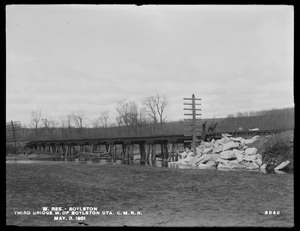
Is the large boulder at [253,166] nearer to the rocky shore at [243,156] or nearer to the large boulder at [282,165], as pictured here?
the rocky shore at [243,156]

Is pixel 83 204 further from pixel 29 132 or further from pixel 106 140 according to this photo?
pixel 29 132

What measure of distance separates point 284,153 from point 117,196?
37.5 feet

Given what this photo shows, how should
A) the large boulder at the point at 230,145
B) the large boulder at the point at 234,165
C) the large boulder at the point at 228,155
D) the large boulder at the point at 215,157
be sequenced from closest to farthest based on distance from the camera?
1. the large boulder at the point at 234,165
2. the large boulder at the point at 228,155
3. the large boulder at the point at 215,157
4. the large boulder at the point at 230,145

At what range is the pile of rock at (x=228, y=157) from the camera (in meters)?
16.7

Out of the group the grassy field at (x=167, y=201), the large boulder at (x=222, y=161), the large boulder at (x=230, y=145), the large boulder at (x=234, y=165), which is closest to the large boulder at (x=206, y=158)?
the large boulder at (x=222, y=161)


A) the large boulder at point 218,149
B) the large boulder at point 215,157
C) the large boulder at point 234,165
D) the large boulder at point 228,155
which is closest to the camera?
the large boulder at point 234,165

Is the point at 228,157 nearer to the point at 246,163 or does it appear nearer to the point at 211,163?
the point at 211,163

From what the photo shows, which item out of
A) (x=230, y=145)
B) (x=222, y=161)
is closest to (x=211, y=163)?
(x=222, y=161)

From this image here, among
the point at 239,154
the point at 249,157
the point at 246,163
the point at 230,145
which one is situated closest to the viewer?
the point at 246,163

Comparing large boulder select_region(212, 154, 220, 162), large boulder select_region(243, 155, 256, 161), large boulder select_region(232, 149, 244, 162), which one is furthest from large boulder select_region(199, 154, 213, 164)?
large boulder select_region(243, 155, 256, 161)

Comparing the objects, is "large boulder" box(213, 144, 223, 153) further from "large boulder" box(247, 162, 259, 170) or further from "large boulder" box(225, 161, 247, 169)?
"large boulder" box(247, 162, 259, 170)

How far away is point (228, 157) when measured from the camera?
58.0 feet

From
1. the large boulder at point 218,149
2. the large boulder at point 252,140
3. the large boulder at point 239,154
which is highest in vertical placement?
the large boulder at point 252,140

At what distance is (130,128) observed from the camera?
5941 centimetres
